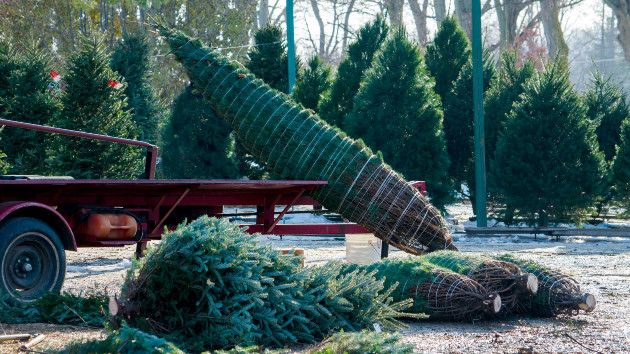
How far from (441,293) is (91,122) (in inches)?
319

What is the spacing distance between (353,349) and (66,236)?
311 centimetres

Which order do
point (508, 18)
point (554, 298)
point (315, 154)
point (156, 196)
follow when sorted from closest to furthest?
point (554, 298)
point (156, 196)
point (315, 154)
point (508, 18)

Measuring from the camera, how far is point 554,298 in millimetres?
5949

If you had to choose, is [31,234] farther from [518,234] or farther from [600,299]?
[518,234]

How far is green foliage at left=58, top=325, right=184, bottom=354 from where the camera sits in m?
3.54

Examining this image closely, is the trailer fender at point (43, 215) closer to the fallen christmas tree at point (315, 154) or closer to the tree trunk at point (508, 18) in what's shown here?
the fallen christmas tree at point (315, 154)

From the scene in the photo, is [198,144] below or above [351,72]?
below

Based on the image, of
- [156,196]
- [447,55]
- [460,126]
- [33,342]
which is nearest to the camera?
[33,342]

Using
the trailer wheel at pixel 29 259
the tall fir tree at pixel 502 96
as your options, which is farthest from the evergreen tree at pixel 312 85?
the trailer wheel at pixel 29 259

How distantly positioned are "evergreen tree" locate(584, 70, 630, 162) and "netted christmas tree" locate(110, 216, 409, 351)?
48.6 feet

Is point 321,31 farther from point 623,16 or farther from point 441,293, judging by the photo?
point 441,293

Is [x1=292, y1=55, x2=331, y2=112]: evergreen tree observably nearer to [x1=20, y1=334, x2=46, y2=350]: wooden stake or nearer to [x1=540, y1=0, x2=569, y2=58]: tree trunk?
[x1=20, y1=334, x2=46, y2=350]: wooden stake

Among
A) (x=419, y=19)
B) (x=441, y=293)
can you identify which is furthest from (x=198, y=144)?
(x=419, y=19)

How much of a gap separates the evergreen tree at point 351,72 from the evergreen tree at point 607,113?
5.45 metres
